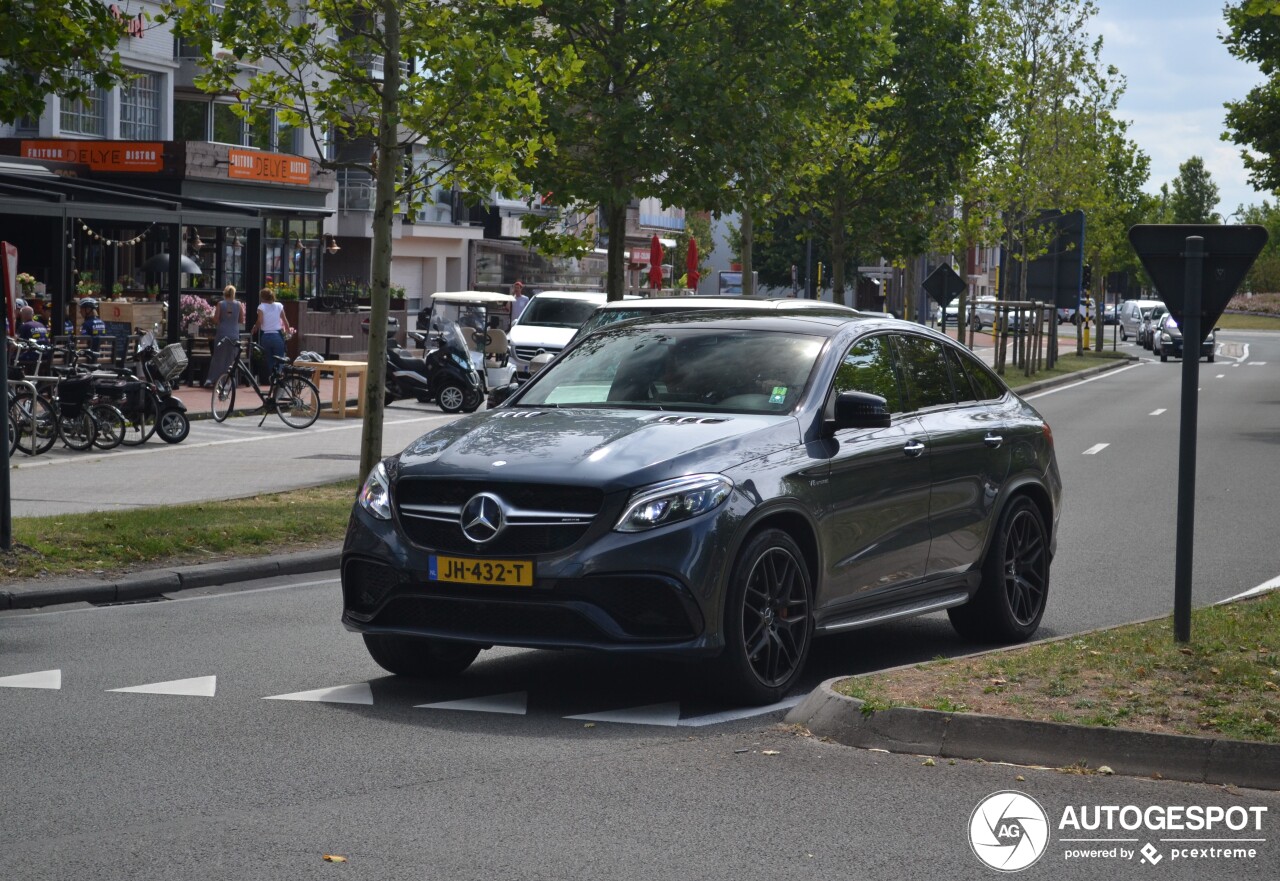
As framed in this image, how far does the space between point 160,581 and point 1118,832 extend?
7407mm

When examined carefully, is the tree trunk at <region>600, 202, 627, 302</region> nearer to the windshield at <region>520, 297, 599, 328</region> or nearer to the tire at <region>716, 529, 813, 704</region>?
the tire at <region>716, 529, 813, 704</region>

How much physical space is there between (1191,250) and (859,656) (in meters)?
2.52

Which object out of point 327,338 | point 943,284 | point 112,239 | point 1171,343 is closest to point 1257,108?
point 943,284

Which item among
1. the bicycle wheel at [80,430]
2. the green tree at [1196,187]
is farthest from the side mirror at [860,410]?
the green tree at [1196,187]

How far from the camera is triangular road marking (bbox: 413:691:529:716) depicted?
791 cm

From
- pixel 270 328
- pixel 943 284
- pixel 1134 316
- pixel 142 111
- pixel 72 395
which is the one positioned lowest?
pixel 72 395

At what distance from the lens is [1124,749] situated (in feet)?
22.1

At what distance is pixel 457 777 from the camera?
662cm

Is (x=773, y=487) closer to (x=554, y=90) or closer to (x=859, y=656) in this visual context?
(x=859, y=656)

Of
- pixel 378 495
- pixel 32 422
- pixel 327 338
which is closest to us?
pixel 378 495

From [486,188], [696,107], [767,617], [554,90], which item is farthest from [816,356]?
[696,107]

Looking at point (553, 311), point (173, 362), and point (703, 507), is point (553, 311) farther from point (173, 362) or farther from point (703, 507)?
point (703, 507)

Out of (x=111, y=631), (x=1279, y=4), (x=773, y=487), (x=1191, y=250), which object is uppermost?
(x=1279, y=4)

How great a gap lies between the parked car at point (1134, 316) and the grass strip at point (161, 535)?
260 feet
